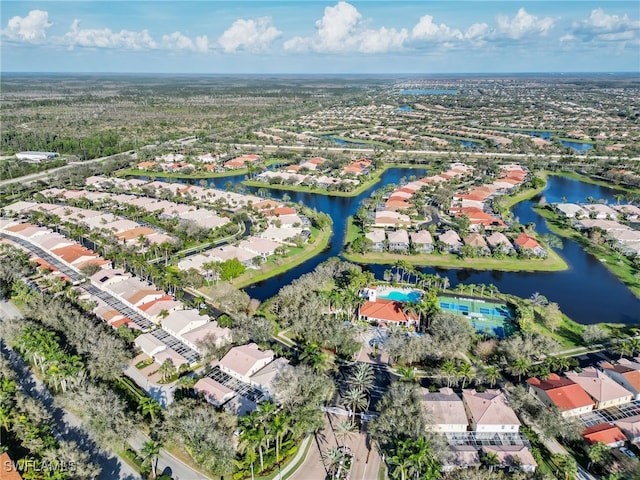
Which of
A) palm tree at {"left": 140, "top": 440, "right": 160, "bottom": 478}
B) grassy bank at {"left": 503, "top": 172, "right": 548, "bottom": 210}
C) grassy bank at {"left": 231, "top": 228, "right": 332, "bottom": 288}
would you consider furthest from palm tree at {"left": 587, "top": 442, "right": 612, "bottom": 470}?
grassy bank at {"left": 503, "top": 172, "right": 548, "bottom": 210}

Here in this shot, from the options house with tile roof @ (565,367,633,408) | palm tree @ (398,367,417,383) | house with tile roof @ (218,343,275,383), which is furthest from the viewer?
house with tile roof @ (218,343,275,383)

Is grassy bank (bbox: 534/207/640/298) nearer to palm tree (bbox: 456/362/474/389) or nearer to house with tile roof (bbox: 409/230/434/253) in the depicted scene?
house with tile roof (bbox: 409/230/434/253)

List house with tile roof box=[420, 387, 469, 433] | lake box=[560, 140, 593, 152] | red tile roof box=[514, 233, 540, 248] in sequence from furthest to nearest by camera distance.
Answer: lake box=[560, 140, 593, 152], red tile roof box=[514, 233, 540, 248], house with tile roof box=[420, 387, 469, 433]

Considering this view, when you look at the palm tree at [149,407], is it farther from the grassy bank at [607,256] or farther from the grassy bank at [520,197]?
the grassy bank at [520,197]

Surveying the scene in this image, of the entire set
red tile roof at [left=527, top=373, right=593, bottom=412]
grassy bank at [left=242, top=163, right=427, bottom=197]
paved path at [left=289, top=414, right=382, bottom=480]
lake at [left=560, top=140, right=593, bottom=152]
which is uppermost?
lake at [left=560, top=140, right=593, bottom=152]

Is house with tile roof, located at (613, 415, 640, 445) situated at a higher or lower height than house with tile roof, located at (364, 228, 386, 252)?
lower

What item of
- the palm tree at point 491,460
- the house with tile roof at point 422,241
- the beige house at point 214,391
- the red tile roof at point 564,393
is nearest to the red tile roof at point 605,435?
the red tile roof at point 564,393
